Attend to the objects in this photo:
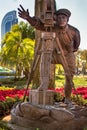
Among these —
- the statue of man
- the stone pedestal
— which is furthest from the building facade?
the stone pedestal

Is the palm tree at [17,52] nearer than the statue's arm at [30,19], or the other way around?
the statue's arm at [30,19]

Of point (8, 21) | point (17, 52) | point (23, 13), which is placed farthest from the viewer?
point (8, 21)

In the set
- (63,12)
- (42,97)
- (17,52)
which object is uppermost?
(17,52)

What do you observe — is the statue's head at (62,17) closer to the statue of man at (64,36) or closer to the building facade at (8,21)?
the statue of man at (64,36)

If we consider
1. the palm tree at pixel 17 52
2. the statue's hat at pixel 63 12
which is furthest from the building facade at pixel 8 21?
the statue's hat at pixel 63 12

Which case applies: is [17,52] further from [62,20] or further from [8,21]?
[62,20]

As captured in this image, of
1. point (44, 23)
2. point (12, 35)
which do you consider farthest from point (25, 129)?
point (12, 35)

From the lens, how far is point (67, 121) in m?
6.25

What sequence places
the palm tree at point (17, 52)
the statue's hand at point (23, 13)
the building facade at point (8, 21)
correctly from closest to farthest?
1. the statue's hand at point (23, 13)
2. the palm tree at point (17, 52)
3. the building facade at point (8, 21)

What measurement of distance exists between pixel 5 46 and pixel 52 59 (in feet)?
74.6

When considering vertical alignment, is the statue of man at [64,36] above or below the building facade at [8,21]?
below

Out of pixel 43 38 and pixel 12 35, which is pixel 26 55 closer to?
pixel 12 35

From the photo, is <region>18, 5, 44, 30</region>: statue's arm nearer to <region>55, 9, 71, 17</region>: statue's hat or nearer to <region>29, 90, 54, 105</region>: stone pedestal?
<region>55, 9, 71, 17</region>: statue's hat

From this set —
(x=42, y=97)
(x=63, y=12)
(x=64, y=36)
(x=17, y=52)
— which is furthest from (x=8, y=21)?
(x=42, y=97)
